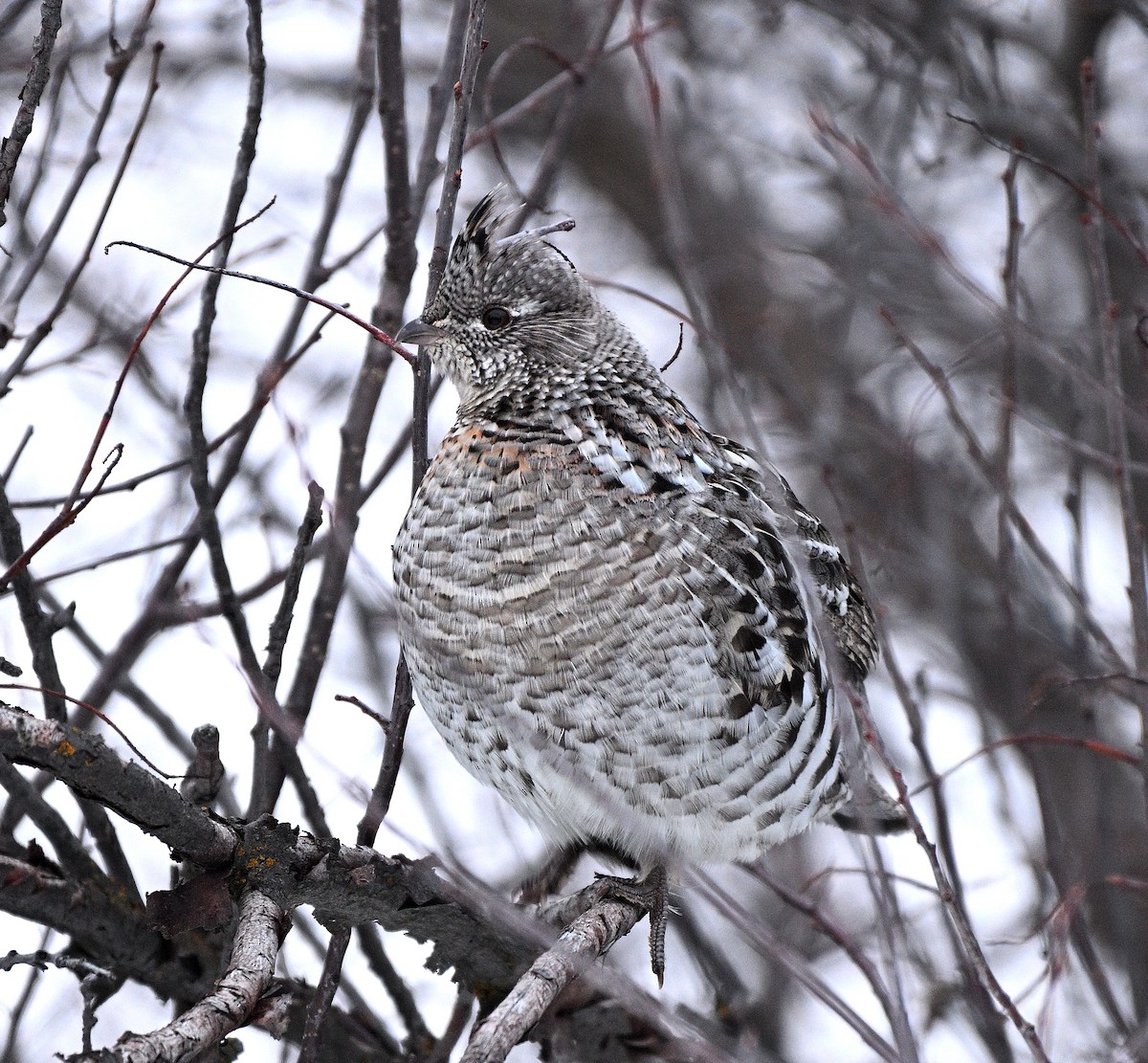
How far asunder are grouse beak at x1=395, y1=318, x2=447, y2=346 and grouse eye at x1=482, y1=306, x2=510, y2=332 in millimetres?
121

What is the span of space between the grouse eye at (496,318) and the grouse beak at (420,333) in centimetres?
12

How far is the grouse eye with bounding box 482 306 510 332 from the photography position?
345 centimetres

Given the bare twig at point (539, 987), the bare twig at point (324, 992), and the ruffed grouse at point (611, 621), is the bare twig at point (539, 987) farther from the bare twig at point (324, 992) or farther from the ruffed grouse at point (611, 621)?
the bare twig at point (324, 992)

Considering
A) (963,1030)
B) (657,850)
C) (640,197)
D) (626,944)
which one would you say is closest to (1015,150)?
(657,850)

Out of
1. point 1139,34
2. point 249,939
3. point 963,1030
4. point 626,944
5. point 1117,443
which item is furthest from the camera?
point 1139,34

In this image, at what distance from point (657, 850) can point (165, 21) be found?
3771mm

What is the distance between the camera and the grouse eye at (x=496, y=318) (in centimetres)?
345

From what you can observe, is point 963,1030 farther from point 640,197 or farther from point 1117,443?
point 640,197

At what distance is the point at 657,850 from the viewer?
3090mm

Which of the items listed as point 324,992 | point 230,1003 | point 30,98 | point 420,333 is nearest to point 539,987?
point 230,1003

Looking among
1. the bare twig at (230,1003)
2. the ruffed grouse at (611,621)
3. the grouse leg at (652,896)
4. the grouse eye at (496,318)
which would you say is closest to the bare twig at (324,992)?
the bare twig at (230,1003)

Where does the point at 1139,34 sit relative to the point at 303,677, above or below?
above

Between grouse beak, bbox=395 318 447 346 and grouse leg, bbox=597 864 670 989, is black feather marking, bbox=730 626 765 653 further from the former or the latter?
grouse beak, bbox=395 318 447 346

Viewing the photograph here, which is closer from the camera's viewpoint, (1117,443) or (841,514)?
(1117,443)
